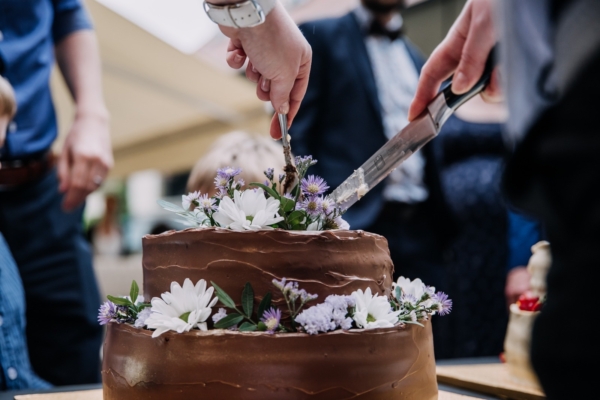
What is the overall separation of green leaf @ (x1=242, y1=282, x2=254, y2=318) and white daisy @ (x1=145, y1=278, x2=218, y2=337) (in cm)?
4

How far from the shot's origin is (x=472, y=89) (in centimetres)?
108

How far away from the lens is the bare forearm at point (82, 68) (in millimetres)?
1834

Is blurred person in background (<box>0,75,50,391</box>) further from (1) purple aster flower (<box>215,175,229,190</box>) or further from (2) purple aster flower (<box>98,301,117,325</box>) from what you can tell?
(1) purple aster flower (<box>215,175,229,190</box>)

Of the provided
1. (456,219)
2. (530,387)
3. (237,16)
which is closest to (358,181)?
(237,16)

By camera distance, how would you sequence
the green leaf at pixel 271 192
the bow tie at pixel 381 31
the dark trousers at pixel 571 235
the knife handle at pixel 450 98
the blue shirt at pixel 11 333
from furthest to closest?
the bow tie at pixel 381 31, the blue shirt at pixel 11 333, the knife handle at pixel 450 98, the green leaf at pixel 271 192, the dark trousers at pixel 571 235

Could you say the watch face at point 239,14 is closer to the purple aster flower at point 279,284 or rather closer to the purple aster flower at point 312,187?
the purple aster flower at point 312,187

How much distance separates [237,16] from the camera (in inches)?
32.9

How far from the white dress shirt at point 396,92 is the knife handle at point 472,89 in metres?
1.02

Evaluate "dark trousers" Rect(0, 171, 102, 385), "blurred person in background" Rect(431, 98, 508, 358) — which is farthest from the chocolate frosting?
"blurred person in background" Rect(431, 98, 508, 358)

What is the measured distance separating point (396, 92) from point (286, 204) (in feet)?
5.17

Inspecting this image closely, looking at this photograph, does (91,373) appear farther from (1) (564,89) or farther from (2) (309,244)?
(1) (564,89)

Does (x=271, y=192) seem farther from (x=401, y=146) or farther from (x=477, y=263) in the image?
(x=477, y=263)

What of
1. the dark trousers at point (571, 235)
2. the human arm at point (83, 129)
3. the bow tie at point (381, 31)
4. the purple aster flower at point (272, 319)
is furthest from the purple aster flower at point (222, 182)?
the bow tie at point (381, 31)

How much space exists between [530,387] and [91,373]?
1.28 metres
